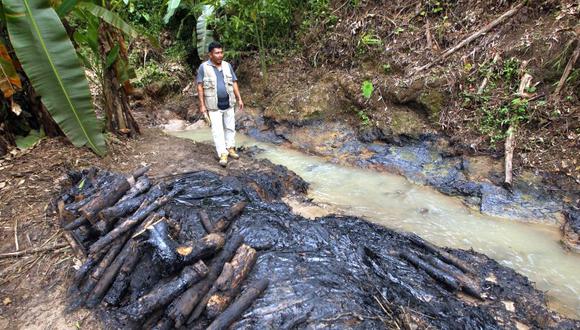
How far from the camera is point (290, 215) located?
169 inches

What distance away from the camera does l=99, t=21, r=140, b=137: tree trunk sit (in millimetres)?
5316

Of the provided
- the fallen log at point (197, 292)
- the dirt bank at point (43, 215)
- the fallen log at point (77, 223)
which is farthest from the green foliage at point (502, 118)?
the fallen log at point (77, 223)

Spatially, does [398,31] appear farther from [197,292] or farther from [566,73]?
[197,292]

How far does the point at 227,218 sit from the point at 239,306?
115 cm

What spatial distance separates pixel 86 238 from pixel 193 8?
8.78m

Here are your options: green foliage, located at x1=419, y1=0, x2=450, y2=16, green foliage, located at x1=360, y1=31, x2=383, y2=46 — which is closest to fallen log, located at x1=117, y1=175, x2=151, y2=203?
green foliage, located at x1=360, y1=31, x2=383, y2=46

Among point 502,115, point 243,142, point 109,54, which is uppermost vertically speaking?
point 109,54

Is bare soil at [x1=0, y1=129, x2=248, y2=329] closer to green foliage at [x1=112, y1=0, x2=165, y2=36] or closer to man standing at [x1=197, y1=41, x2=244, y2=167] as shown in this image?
man standing at [x1=197, y1=41, x2=244, y2=167]

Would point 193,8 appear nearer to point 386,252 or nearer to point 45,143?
point 45,143

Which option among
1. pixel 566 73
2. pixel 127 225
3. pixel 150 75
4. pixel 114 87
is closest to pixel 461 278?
pixel 127 225

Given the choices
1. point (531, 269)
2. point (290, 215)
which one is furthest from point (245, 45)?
point (531, 269)

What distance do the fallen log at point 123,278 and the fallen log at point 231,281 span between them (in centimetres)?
82

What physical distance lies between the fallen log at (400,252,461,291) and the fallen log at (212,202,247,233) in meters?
1.75

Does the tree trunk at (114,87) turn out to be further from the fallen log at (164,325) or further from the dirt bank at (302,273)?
the fallen log at (164,325)
